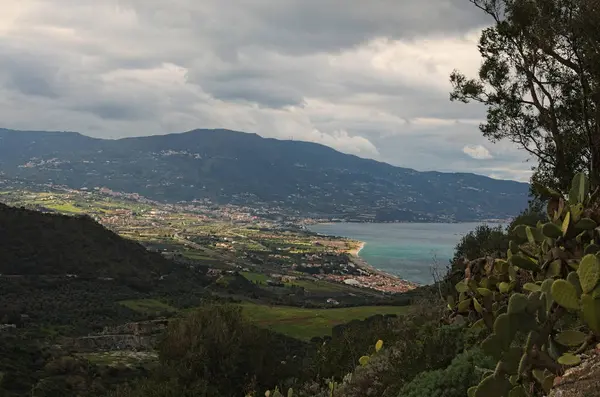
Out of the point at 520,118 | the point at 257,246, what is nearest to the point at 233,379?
the point at 520,118

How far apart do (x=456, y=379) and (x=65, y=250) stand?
271 feet

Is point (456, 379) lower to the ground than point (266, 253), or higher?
higher

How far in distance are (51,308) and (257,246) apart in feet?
337

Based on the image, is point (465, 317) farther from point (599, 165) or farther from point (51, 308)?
point (51, 308)

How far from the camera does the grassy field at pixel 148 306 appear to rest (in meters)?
62.0

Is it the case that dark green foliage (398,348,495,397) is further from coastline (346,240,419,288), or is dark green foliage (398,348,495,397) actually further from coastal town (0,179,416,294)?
Result: coastline (346,240,419,288)

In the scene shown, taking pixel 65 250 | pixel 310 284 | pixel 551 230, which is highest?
pixel 551 230

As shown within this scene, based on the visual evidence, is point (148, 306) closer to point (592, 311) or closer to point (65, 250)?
point (65, 250)

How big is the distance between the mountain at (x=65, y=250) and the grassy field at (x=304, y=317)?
2864 centimetres

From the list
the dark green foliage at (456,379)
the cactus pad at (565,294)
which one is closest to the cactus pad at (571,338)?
the cactus pad at (565,294)

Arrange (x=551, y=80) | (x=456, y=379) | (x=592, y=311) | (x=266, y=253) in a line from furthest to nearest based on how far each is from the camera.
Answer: (x=266, y=253) → (x=551, y=80) → (x=456, y=379) → (x=592, y=311)

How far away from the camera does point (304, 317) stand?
58.9 m

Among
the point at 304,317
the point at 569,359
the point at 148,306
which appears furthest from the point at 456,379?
the point at 148,306

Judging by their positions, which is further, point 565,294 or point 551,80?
point 551,80
